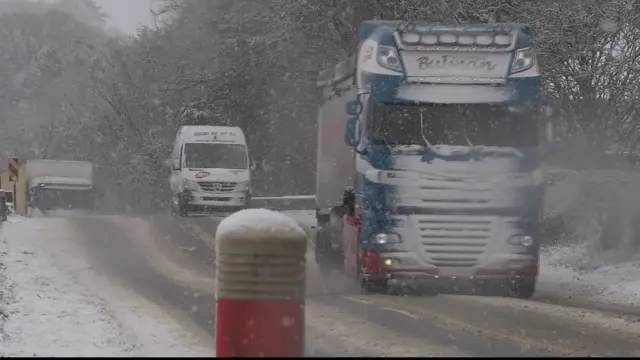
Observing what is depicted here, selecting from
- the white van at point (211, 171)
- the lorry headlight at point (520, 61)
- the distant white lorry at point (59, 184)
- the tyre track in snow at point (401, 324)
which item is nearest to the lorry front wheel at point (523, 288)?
the tyre track in snow at point (401, 324)

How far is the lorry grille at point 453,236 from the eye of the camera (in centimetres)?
1455

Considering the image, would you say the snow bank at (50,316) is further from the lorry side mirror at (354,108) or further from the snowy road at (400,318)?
the lorry side mirror at (354,108)

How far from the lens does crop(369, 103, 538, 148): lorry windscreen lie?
1468cm

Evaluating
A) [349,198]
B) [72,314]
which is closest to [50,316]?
[72,314]

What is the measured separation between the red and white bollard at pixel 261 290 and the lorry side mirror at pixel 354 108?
7346 millimetres

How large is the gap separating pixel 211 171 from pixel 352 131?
48.3ft

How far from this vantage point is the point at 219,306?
768 centimetres

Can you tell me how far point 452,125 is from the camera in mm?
14750

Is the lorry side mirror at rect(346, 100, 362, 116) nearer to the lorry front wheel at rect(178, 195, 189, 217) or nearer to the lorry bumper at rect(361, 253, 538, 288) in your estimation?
the lorry bumper at rect(361, 253, 538, 288)

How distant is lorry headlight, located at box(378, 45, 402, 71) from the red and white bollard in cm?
727

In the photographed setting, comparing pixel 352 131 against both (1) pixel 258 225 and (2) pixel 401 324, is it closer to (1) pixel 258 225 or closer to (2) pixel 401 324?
(2) pixel 401 324

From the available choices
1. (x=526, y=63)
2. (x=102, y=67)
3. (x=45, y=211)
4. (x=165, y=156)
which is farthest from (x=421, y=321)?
(x=102, y=67)

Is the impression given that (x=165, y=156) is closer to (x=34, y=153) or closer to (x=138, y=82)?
(x=138, y=82)

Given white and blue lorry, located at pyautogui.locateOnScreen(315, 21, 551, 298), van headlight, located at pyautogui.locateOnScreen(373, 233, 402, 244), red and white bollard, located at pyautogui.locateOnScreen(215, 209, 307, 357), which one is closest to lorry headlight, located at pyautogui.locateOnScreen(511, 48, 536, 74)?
white and blue lorry, located at pyautogui.locateOnScreen(315, 21, 551, 298)
